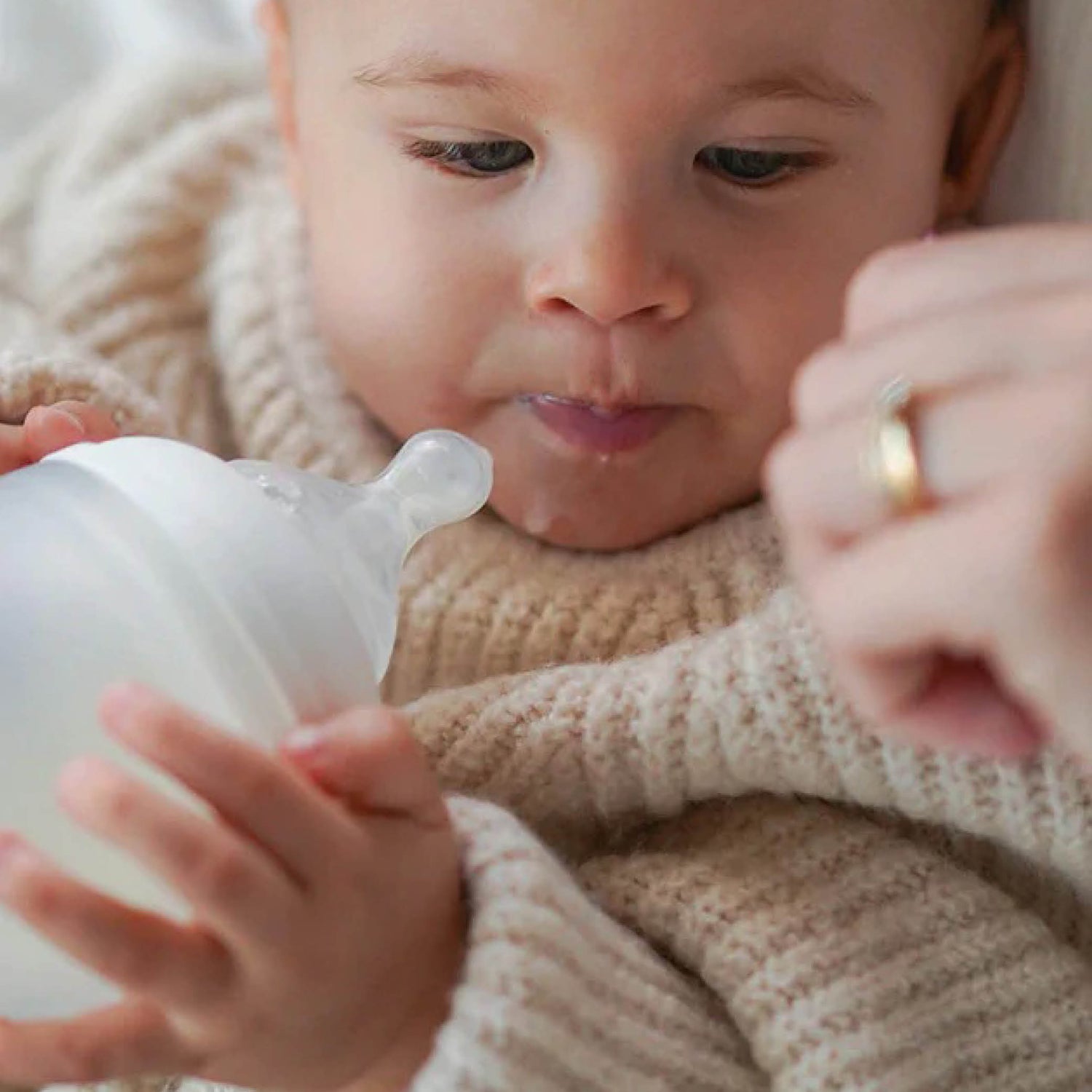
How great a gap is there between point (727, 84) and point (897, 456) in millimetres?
374

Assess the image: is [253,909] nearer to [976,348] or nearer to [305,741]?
[305,741]

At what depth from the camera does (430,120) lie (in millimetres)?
A: 851

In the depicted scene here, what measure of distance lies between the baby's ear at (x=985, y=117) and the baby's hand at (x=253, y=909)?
0.58 m

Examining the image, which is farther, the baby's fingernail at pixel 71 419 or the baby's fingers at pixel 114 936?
the baby's fingernail at pixel 71 419

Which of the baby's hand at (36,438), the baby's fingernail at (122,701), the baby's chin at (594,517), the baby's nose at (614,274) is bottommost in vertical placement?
the baby's chin at (594,517)

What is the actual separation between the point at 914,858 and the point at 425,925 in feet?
0.87

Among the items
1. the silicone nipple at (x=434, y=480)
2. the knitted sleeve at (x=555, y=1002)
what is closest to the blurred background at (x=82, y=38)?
the silicone nipple at (x=434, y=480)

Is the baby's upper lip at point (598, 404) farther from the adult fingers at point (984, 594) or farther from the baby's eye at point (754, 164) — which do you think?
the adult fingers at point (984, 594)

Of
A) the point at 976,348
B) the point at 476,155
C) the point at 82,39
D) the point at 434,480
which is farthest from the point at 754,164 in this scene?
the point at 82,39

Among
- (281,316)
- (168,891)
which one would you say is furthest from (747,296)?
(168,891)

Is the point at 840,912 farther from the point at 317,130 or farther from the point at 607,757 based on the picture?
the point at 317,130

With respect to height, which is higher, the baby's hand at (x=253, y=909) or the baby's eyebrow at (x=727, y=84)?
the baby's eyebrow at (x=727, y=84)

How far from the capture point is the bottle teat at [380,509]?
2.08 ft

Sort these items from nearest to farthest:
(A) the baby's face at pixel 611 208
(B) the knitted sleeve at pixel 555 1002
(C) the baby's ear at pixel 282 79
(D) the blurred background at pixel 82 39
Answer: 1. (B) the knitted sleeve at pixel 555 1002
2. (A) the baby's face at pixel 611 208
3. (C) the baby's ear at pixel 282 79
4. (D) the blurred background at pixel 82 39
